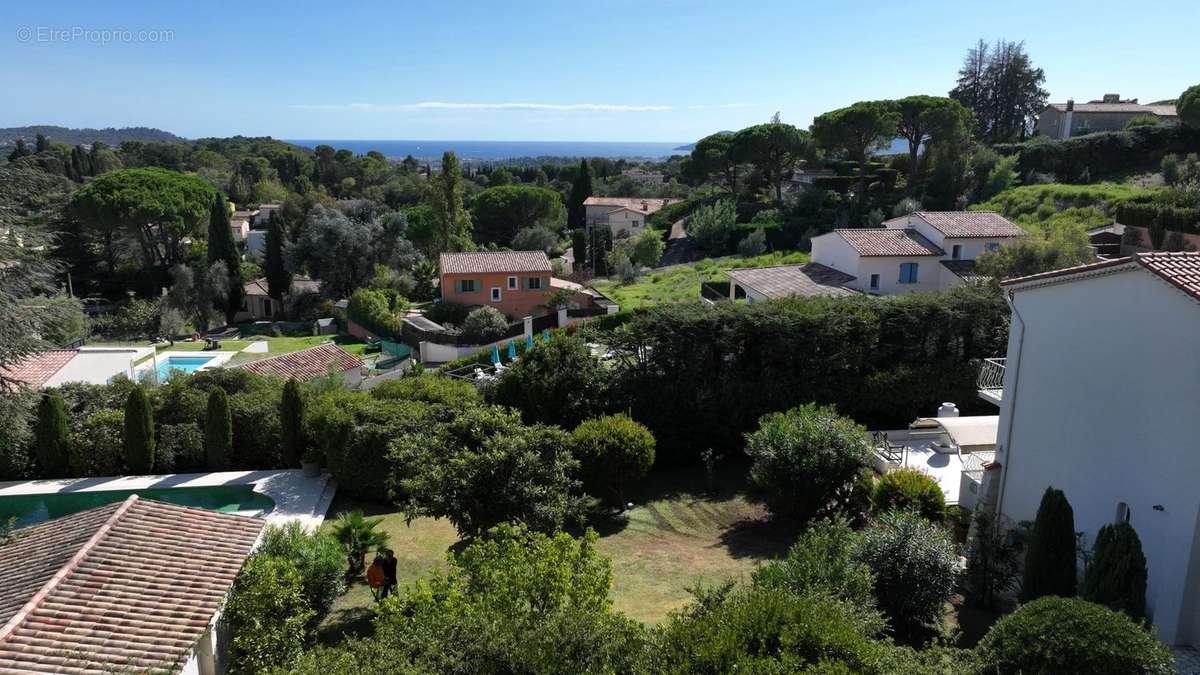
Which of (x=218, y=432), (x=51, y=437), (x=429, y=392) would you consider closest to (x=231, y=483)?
(x=218, y=432)

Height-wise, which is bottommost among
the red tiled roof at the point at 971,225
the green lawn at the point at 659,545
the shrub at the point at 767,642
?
the green lawn at the point at 659,545

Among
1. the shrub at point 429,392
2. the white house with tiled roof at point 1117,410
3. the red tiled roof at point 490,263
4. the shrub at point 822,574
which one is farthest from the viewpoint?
the red tiled roof at point 490,263

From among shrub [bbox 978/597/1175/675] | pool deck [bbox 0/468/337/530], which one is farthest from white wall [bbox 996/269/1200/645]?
pool deck [bbox 0/468/337/530]

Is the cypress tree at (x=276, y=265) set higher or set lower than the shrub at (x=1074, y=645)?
lower

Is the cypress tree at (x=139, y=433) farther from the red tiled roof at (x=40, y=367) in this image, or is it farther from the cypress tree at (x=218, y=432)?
the red tiled roof at (x=40, y=367)

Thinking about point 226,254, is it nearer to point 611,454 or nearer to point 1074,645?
point 611,454

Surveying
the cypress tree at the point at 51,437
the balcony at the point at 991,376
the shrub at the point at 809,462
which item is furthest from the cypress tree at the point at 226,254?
the balcony at the point at 991,376
